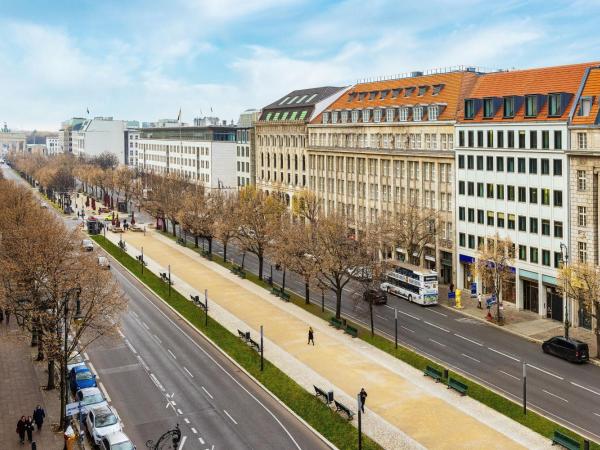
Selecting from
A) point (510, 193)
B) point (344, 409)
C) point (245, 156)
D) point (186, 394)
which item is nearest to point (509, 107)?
point (510, 193)

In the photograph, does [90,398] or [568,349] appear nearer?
[90,398]

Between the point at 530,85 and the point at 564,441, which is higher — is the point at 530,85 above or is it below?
above

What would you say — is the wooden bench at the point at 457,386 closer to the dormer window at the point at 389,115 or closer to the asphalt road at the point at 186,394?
the asphalt road at the point at 186,394

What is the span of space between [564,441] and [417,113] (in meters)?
60.3

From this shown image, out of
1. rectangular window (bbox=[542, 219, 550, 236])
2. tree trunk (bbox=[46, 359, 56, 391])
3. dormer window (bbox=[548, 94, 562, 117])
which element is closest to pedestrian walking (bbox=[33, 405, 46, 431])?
tree trunk (bbox=[46, 359, 56, 391])

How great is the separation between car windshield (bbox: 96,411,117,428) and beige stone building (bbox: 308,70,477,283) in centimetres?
5241

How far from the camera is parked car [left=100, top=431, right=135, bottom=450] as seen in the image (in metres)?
37.3

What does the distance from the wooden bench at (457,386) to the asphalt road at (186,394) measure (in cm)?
1206

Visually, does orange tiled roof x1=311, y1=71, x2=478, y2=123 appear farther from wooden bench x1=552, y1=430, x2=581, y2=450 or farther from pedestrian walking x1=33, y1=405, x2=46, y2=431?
pedestrian walking x1=33, y1=405, x2=46, y2=431

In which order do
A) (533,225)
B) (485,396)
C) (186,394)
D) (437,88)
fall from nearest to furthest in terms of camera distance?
(485,396), (186,394), (533,225), (437,88)

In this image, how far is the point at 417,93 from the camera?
97.2 m

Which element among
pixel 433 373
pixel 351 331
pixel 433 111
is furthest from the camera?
pixel 433 111

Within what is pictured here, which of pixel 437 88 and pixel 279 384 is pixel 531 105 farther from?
pixel 279 384

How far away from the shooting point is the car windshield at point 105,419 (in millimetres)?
40125
